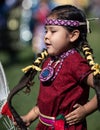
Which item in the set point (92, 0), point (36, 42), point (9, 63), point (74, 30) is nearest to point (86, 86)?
point (74, 30)

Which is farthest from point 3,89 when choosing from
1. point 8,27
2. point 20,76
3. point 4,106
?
point 8,27

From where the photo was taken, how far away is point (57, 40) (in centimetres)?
312

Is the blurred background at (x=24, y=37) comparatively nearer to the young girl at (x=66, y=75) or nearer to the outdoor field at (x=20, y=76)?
the outdoor field at (x=20, y=76)

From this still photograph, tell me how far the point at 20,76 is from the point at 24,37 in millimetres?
2649

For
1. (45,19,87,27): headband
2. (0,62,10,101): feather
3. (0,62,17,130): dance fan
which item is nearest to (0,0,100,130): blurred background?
(0,62,17,130): dance fan

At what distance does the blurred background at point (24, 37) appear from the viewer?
5.83m

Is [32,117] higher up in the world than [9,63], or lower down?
higher up

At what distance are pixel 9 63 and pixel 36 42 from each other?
0.86 metres

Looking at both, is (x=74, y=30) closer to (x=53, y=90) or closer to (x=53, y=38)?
(x=53, y=38)

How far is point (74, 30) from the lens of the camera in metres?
3.16

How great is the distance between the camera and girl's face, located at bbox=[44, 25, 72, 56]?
123 inches

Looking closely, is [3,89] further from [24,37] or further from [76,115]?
[24,37]

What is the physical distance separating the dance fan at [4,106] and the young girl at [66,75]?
27 cm

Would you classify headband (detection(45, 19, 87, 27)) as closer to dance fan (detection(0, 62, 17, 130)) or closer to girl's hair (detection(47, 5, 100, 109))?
girl's hair (detection(47, 5, 100, 109))
